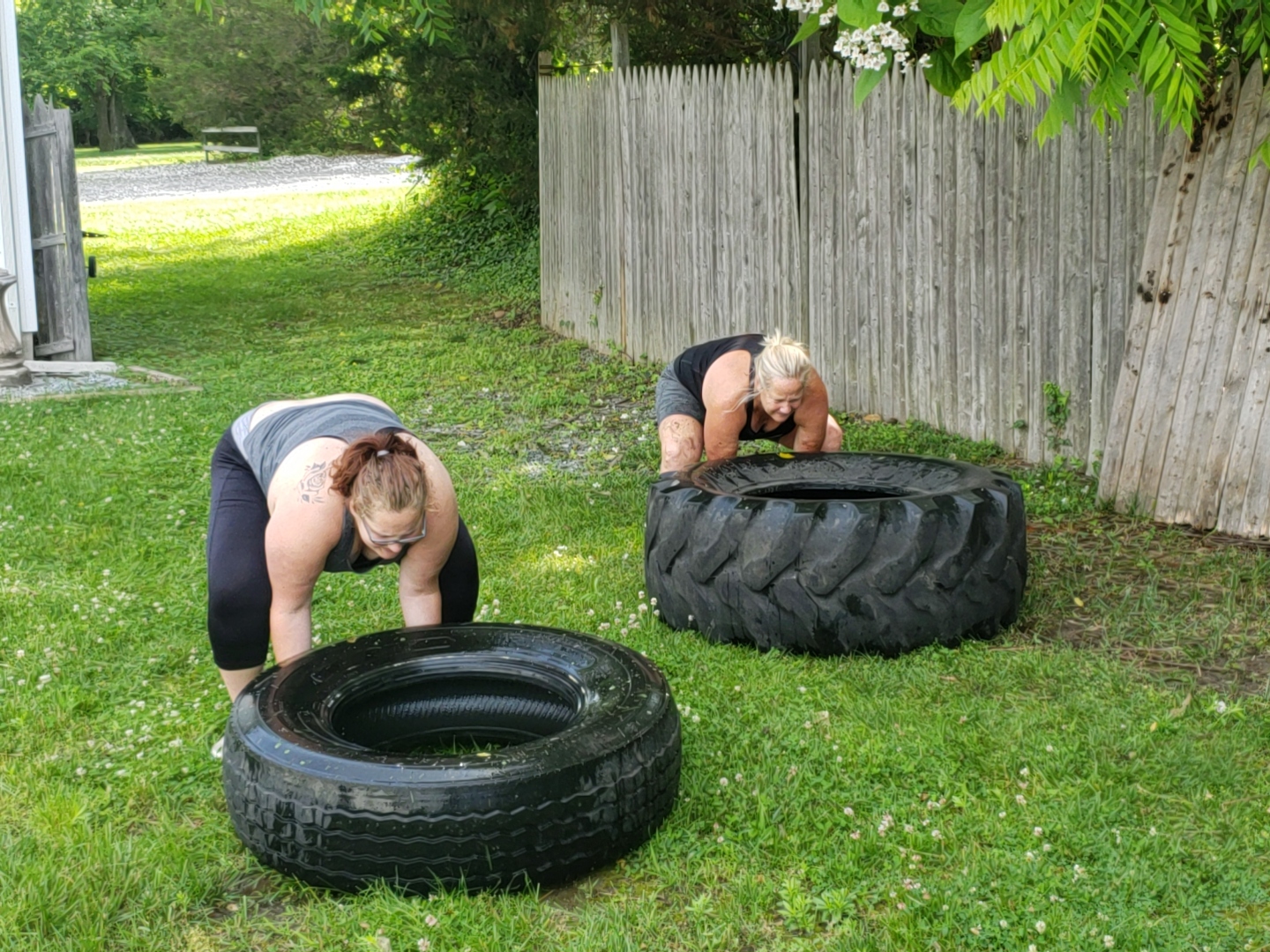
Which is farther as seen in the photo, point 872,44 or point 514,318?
point 514,318

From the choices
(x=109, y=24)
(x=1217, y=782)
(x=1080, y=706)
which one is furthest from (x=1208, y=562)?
(x=109, y=24)

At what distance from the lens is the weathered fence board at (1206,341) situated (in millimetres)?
5961

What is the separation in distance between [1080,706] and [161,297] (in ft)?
46.6

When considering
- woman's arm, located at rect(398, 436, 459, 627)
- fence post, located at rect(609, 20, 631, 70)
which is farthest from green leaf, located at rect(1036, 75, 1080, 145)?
fence post, located at rect(609, 20, 631, 70)

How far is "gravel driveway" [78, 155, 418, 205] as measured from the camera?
2859cm

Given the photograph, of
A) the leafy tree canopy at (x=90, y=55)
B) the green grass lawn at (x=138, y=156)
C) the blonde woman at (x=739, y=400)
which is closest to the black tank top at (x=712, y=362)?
the blonde woman at (x=739, y=400)

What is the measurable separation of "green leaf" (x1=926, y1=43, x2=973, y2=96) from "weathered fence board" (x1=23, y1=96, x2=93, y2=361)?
9119 mm

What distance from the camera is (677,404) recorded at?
6.23 metres

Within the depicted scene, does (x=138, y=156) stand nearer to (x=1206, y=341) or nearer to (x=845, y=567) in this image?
(x=1206, y=341)

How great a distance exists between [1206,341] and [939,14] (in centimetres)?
235

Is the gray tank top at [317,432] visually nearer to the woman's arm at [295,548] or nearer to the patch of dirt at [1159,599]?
the woman's arm at [295,548]

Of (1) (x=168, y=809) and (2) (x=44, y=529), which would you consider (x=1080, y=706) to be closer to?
(1) (x=168, y=809)

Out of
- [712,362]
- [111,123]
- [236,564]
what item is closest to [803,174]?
[712,362]

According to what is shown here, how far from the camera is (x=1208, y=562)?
5.75m
